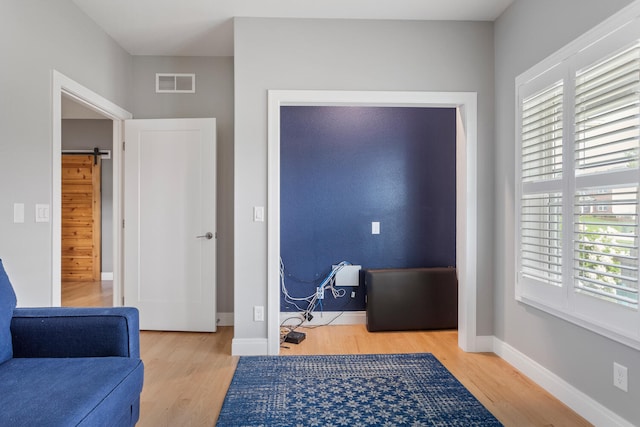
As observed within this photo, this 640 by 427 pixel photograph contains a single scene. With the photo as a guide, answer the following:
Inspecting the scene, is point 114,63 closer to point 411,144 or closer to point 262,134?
point 262,134

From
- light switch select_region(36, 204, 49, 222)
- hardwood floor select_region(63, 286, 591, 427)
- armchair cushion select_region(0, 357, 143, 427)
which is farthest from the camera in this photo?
light switch select_region(36, 204, 49, 222)

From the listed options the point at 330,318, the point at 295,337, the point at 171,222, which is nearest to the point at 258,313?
the point at 295,337

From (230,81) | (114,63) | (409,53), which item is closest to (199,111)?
(230,81)

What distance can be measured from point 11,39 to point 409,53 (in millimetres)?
2666

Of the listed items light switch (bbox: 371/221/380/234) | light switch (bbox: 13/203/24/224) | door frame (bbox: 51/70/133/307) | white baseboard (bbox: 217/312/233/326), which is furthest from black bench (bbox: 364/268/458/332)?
light switch (bbox: 13/203/24/224)

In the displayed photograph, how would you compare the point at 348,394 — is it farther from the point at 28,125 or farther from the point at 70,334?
the point at 28,125

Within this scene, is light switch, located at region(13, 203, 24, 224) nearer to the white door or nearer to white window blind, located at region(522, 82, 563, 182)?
the white door

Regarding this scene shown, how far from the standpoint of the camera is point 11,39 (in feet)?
6.96

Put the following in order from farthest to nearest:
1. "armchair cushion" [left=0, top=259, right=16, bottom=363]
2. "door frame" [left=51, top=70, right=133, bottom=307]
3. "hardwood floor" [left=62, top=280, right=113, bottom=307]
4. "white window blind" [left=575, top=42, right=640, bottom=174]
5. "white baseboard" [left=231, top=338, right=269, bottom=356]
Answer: "hardwood floor" [left=62, top=280, right=113, bottom=307] < "white baseboard" [left=231, top=338, right=269, bottom=356] < "door frame" [left=51, top=70, right=133, bottom=307] < "white window blind" [left=575, top=42, right=640, bottom=174] < "armchair cushion" [left=0, top=259, right=16, bottom=363]

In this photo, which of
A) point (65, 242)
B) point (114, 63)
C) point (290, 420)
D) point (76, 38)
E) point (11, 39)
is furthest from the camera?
point (65, 242)

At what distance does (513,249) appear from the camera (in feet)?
9.00

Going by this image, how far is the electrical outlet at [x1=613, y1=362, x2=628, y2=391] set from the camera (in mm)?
1788

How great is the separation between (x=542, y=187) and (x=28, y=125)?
10.6 ft

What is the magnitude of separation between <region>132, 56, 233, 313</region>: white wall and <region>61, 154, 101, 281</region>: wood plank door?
10.2 ft
